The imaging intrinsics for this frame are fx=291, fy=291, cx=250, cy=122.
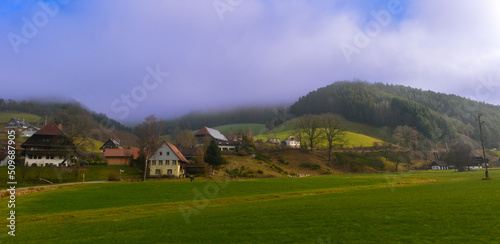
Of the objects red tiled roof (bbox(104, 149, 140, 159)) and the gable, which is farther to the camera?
red tiled roof (bbox(104, 149, 140, 159))

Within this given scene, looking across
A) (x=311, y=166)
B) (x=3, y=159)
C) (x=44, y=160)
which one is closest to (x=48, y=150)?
(x=44, y=160)

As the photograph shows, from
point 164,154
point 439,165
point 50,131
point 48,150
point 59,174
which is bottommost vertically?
point 439,165

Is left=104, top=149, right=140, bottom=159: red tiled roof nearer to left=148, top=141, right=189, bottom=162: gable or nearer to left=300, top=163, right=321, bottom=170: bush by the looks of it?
left=148, top=141, right=189, bottom=162: gable

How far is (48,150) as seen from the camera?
263 ft

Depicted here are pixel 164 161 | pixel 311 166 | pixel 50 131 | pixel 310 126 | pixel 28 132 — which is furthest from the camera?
pixel 28 132

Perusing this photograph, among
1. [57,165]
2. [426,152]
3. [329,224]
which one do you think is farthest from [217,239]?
[426,152]

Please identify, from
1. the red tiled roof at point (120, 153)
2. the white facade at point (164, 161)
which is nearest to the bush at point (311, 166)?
the white facade at point (164, 161)

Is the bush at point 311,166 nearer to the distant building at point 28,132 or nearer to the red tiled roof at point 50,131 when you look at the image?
the red tiled roof at point 50,131

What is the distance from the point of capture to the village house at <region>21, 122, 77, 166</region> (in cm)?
7919

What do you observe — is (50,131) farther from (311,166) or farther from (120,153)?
(311,166)

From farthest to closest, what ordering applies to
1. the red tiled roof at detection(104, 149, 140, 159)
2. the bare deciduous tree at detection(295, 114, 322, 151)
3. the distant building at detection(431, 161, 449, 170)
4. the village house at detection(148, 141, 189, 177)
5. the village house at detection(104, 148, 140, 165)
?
the bare deciduous tree at detection(295, 114, 322, 151) → the distant building at detection(431, 161, 449, 170) → the red tiled roof at detection(104, 149, 140, 159) → the village house at detection(104, 148, 140, 165) → the village house at detection(148, 141, 189, 177)

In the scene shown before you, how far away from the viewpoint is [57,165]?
80.4 meters

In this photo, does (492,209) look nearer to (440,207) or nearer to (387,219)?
(440,207)

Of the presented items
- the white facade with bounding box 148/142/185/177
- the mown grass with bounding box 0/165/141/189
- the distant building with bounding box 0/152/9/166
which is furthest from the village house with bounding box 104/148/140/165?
the distant building with bounding box 0/152/9/166
